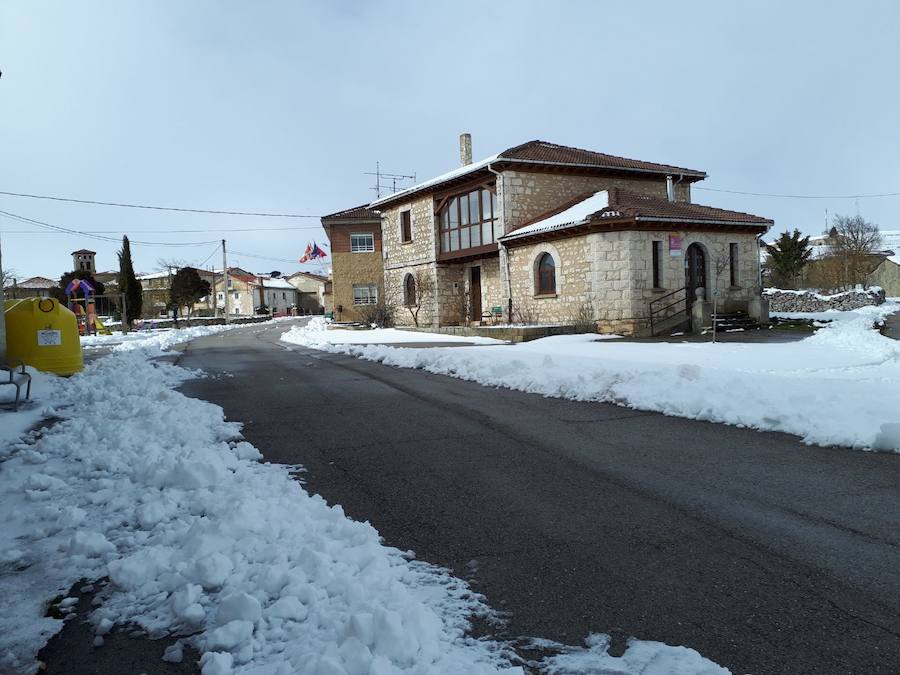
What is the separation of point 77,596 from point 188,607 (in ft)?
2.30

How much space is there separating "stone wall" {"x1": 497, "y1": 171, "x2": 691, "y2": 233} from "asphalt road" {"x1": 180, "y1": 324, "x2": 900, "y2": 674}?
17463 mm

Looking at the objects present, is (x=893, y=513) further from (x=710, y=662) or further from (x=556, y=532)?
(x=710, y=662)

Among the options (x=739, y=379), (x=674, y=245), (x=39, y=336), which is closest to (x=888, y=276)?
(x=674, y=245)

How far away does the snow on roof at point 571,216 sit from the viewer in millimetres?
20734

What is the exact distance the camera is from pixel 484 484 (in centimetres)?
455

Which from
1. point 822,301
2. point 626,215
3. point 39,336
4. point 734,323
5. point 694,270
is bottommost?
point 734,323

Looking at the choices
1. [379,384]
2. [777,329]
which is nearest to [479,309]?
[777,329]

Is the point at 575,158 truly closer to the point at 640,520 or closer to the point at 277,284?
the point at 640,520

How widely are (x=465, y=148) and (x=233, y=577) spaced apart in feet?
101

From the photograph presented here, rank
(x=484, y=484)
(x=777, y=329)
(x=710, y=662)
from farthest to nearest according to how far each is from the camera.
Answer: (x=777, y=329)
(x=484, y=484)
(x=710, y=662)

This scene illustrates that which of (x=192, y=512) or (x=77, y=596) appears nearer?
(x=77, y=596)

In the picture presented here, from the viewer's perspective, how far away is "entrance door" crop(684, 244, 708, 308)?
21578 millimetres

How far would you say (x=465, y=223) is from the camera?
87.1 ft

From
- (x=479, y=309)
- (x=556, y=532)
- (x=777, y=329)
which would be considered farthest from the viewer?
(x=479, y=309)
